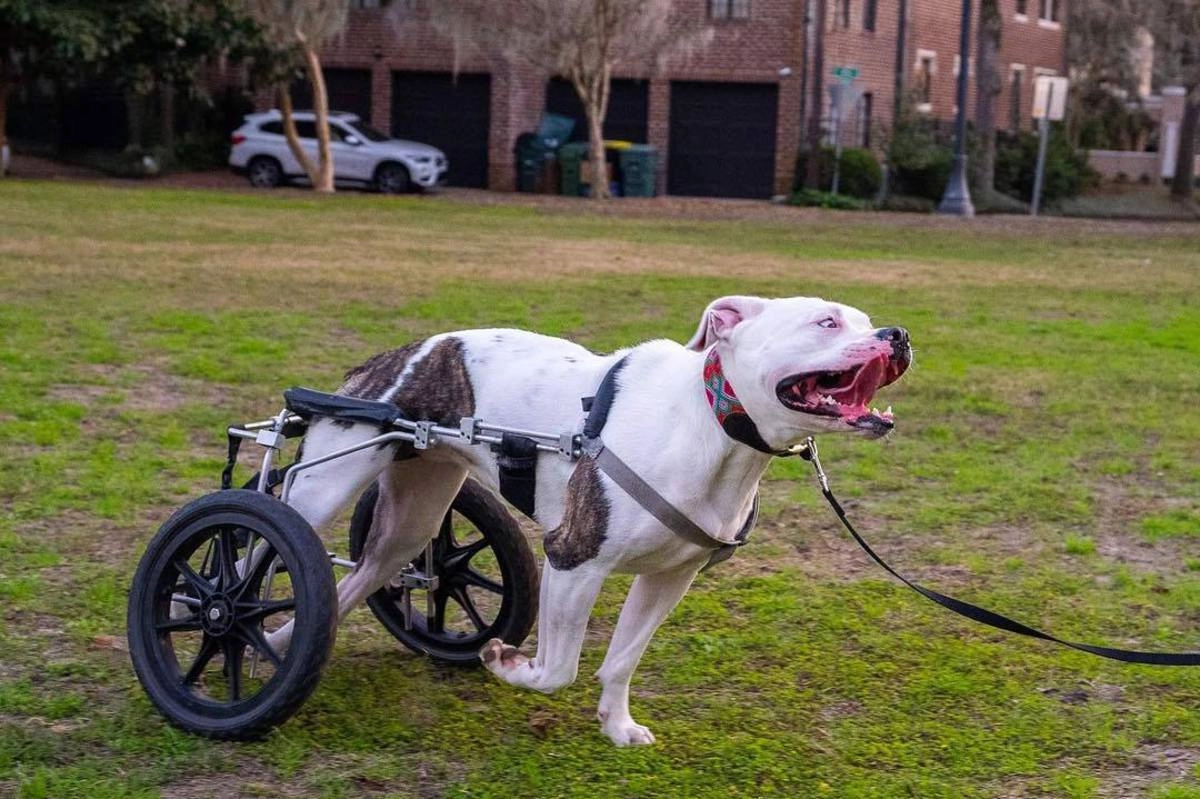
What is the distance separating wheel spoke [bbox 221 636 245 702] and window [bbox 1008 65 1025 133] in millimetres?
46010

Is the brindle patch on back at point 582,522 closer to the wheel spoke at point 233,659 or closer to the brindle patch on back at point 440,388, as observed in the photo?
the brindle patch on back at point 440,388

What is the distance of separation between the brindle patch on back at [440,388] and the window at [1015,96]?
149 ft

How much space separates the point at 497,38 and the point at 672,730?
31.6m

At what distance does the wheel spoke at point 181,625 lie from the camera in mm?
5008

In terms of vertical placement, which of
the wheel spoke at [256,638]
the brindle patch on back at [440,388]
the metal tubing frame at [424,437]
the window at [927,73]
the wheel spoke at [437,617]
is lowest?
the wheel spoke at [437,617]

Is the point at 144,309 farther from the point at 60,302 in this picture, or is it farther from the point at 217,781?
the point at 217,781

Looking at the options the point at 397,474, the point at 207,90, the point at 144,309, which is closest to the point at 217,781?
the point at 397,474

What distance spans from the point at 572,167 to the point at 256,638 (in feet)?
111

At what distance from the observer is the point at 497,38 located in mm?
35562

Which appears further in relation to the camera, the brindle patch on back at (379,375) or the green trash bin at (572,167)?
the green trash bin at (572,167)

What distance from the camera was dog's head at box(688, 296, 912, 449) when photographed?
4.24 meters

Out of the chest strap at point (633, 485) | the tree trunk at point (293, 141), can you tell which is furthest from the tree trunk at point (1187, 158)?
the chest strap at point (633, 485)

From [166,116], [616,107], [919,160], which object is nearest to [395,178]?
[616,107]

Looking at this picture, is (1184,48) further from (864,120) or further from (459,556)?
(459,556)
